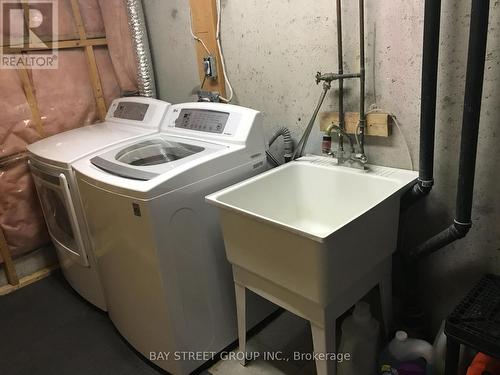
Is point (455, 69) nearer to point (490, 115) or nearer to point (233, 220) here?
point (490, 115)

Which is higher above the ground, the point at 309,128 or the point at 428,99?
the point at 428,99

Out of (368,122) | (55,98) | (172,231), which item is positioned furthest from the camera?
(55,98)

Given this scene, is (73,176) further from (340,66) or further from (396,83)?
(396,83)

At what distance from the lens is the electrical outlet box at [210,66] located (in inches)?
85.7

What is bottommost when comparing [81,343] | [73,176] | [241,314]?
[81,343]

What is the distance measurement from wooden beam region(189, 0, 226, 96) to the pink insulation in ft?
1.94

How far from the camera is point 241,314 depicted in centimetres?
167

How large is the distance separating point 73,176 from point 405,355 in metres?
1.61

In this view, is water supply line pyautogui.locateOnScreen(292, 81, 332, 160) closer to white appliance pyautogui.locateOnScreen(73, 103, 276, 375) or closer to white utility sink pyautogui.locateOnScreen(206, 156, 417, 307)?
white utility sink pyautogui.locateOnScreen(206, 156, 417, 307)

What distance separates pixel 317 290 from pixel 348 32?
1.04m

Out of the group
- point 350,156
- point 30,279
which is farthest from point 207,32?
point 30,279

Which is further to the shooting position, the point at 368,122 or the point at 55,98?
the point at 55,98

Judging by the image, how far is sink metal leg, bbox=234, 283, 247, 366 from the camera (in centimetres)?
161

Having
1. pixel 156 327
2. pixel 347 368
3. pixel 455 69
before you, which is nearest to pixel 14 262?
pixel 156 327
